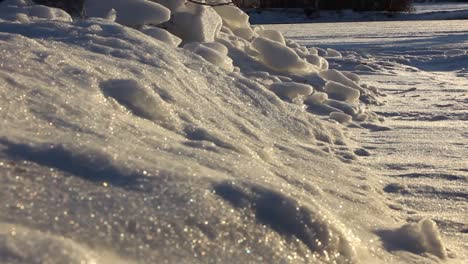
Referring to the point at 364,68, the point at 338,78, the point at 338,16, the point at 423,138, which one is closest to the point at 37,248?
the point at 423,138

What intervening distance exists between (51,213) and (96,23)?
4.92 feet

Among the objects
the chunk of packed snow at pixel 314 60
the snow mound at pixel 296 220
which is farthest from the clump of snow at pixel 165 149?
the chunk of packed snow at pixel 314 60

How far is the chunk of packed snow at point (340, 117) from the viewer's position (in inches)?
103

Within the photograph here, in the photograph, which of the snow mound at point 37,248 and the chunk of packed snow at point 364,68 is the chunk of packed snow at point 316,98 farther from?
the snow mound at point 37,248

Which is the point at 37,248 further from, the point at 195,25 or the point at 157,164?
the point at 195,25

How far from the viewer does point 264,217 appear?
1.04 meters

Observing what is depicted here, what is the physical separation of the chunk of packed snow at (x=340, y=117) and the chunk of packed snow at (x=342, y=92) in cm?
37

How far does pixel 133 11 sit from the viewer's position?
9.64 feet

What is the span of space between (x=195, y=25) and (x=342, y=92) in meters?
0.72

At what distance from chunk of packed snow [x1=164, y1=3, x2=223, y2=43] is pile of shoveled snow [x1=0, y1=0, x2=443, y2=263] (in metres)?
0.83

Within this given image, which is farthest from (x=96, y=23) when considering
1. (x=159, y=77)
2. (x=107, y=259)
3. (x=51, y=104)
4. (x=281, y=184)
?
(x=107, y=259)

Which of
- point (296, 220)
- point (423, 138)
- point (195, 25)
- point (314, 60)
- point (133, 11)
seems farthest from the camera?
point (314, 60)

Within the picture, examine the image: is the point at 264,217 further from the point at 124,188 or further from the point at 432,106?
the point at 432,106

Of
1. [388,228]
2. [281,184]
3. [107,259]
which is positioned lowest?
[388,228]
